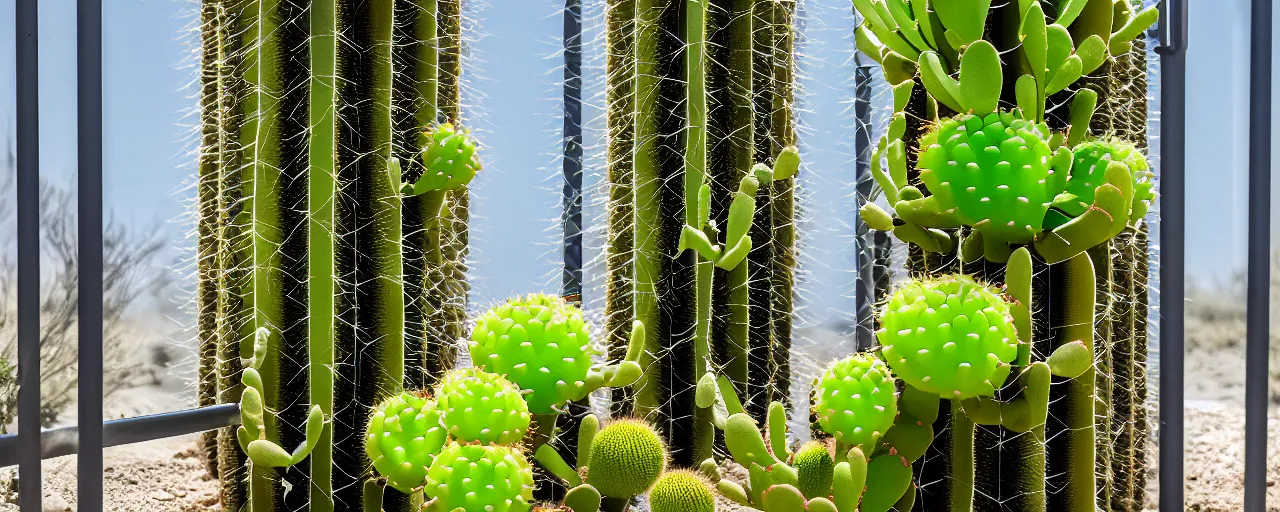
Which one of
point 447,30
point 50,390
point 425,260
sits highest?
point 447,30

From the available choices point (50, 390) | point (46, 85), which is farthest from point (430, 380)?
point (46, 85)

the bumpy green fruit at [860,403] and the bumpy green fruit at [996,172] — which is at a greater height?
the bumpy green fruit at [996,172]

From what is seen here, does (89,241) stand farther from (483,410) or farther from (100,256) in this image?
(483,410)

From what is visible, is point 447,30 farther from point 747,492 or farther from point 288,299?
point 747,492

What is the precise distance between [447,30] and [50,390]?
1.72ft

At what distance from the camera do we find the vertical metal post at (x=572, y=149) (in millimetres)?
982

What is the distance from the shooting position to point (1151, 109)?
0.89m

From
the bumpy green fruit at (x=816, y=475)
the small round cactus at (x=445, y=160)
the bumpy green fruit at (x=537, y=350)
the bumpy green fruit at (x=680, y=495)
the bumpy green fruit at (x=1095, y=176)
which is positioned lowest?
the bumpy green fruit at (x=680, y=495)

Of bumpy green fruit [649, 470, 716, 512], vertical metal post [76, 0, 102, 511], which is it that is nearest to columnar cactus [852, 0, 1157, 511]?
bumpy green fruit [649, 470, 716, 512]

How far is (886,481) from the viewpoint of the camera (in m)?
0.57

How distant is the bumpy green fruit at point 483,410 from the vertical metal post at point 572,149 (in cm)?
36

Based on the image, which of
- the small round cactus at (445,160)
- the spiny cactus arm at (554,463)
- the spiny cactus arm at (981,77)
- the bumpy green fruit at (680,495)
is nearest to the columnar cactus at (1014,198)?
the spiny cactus arm at (981,77)

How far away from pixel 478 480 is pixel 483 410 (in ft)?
0.17

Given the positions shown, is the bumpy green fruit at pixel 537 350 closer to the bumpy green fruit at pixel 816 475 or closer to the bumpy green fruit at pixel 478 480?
the bumpy green fruit at pixel 478 480
